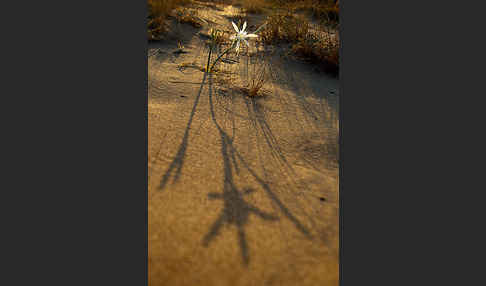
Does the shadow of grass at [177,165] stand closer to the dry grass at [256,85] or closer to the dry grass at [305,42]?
the dry grass at [256,85]

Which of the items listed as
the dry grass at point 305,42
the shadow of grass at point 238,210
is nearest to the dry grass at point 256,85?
the dry grass at point 305,42

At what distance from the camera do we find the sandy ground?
2.89 ft

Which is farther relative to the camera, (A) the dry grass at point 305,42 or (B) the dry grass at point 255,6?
(B) the dry grass at point 255,6

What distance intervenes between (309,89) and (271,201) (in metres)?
1.54

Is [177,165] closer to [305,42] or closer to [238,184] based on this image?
[238,184]

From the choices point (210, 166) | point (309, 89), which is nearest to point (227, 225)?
point (210, 166)

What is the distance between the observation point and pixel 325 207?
1161 mm

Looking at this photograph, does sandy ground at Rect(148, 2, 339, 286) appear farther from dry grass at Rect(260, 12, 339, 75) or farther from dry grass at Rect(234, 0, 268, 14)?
dry grass at Rect(234, 0, 268, 14)

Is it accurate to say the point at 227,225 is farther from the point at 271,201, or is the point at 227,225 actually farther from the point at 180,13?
the point at 180,13

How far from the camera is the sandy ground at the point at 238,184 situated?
88cm

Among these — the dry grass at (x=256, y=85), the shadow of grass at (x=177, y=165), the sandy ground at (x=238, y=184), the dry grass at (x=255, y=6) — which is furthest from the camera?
the dry grass at (x=255, y=6)

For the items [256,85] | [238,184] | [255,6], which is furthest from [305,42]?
[255,6]

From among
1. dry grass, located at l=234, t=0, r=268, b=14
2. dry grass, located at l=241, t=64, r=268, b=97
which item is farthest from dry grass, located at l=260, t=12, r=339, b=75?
A: dry grass, located at l=234, t=0, r=268, b=14

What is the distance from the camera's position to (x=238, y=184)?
4.00ft
